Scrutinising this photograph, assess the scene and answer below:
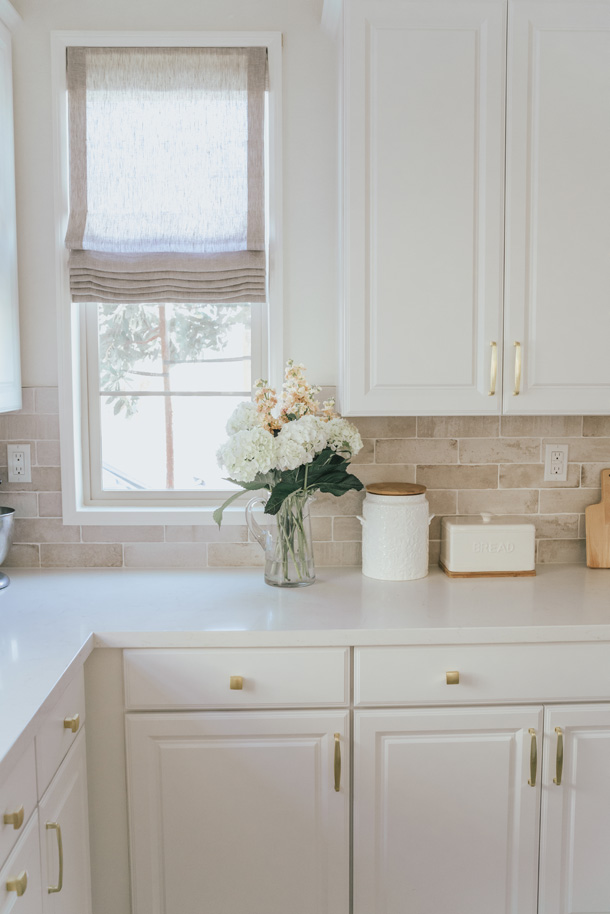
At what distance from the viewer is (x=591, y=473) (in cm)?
240

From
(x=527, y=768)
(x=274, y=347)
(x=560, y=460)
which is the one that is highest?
(x=274, y=347)

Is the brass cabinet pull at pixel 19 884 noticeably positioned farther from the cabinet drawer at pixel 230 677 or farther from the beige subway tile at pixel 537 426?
the beige subway tile at pixel 537 426

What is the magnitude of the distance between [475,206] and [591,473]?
94 centimetres

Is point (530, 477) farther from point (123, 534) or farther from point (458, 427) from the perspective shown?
point (123, 534)

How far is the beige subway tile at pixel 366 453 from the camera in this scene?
2.35 metres

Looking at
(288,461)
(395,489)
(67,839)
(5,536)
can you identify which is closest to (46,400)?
(5,536)

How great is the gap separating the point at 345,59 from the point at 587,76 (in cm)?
63

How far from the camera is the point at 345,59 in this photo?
1.97m

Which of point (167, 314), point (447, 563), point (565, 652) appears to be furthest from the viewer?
point (167, 314)

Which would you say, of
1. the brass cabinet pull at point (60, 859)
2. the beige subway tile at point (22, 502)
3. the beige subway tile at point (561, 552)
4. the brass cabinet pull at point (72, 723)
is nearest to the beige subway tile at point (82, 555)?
the beige subway tile at point (22, 502)

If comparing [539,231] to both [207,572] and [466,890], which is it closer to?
[207,572]

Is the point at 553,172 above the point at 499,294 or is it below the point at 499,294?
above

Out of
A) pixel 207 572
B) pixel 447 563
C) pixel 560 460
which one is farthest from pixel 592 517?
pixel 207 572

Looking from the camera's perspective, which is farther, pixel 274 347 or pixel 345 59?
pixel 274 347
